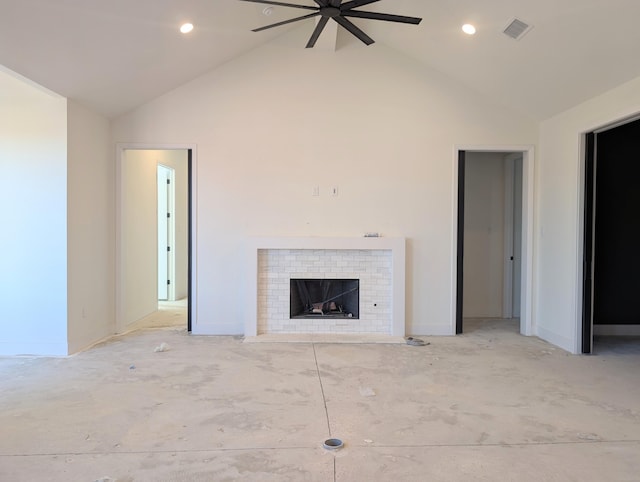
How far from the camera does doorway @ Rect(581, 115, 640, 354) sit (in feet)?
17.3

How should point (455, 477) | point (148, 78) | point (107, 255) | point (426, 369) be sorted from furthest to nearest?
1. point (107, 255)
2. point (148, 78)
3. point (426, 369)
4. point (455, 477)

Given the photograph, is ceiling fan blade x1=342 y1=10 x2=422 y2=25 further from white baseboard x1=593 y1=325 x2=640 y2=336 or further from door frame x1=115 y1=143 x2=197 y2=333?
white baseboard x1=593 y1=325 x2=640 y2=336

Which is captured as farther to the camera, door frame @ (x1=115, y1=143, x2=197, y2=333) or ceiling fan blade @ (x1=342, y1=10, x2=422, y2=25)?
door frame @ (x1=115, y1=143, x2=197, y2=333)

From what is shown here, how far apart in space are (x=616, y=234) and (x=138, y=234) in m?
5.93

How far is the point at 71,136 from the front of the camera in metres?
4.27

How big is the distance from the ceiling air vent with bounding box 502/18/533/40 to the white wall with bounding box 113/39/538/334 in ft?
4.25

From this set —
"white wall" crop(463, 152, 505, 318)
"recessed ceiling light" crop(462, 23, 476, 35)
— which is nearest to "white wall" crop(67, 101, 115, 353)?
"recessed ceiling light" crop(462, 23, 476, 35)

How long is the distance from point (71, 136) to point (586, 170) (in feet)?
16.5

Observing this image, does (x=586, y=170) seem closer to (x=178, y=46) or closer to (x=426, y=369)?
(x=426, y=369)

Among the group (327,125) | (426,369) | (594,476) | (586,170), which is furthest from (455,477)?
(327,125)

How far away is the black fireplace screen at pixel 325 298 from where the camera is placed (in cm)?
518

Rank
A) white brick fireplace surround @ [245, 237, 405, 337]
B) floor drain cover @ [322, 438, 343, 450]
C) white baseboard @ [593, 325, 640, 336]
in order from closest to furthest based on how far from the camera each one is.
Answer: floor drain cover @ [322, 438, 343, 450] → white brick fireplace surround @ [245, 237, 405, 337] → white baseboard @ [593, 325, 640, 336]

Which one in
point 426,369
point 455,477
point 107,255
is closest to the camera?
point 455,477

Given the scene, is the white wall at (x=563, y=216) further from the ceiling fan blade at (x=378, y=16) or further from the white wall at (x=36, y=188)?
the white wall at (x=36, y=188)
